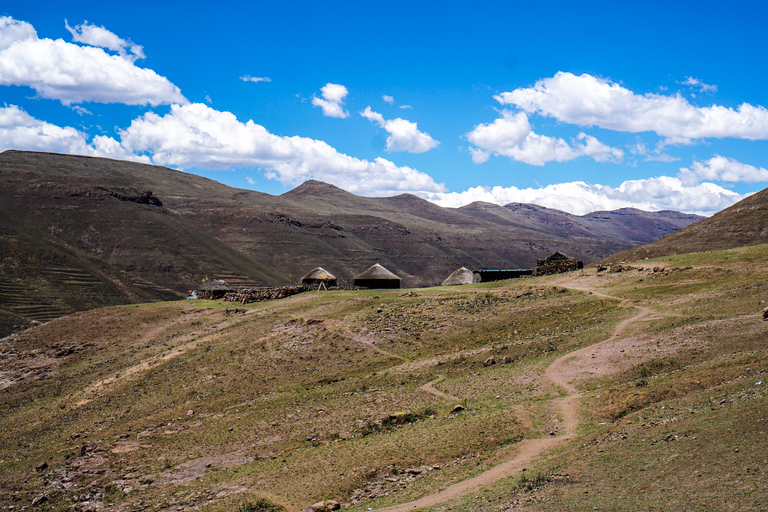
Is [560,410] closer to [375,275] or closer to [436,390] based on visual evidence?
[436,390]

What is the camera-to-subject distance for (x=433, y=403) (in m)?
21.0

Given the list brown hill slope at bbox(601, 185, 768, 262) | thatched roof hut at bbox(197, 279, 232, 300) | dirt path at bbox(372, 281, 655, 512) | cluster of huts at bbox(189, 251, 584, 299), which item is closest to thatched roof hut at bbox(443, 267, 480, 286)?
cluster of huts at bbox(189, 251, 584, 299)

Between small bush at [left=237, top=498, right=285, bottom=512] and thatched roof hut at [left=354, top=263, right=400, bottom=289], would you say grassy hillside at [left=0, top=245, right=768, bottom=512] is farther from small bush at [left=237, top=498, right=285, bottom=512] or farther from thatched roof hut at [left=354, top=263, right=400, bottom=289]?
thatched roof hut at [left=354, top=263, right=400, bottom=289]

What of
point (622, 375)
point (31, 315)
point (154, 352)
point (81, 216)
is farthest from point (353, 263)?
point (622, 375)

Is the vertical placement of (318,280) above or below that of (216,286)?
above

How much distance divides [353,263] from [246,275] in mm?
50148

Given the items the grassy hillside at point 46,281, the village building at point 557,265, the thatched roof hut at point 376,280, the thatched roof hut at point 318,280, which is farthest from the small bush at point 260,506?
the grassy hillside at point 46,281

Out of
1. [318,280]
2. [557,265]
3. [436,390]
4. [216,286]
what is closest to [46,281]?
[216,286]

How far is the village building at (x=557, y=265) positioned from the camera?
43688 millimetres

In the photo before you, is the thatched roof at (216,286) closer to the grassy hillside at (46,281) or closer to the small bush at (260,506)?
the grassy hillside at (46,281)

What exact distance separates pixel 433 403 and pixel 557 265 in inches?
1037

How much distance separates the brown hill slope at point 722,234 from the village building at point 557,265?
14455mm

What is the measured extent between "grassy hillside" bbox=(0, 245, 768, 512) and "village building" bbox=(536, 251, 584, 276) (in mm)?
4535

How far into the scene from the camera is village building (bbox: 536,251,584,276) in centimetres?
4369
